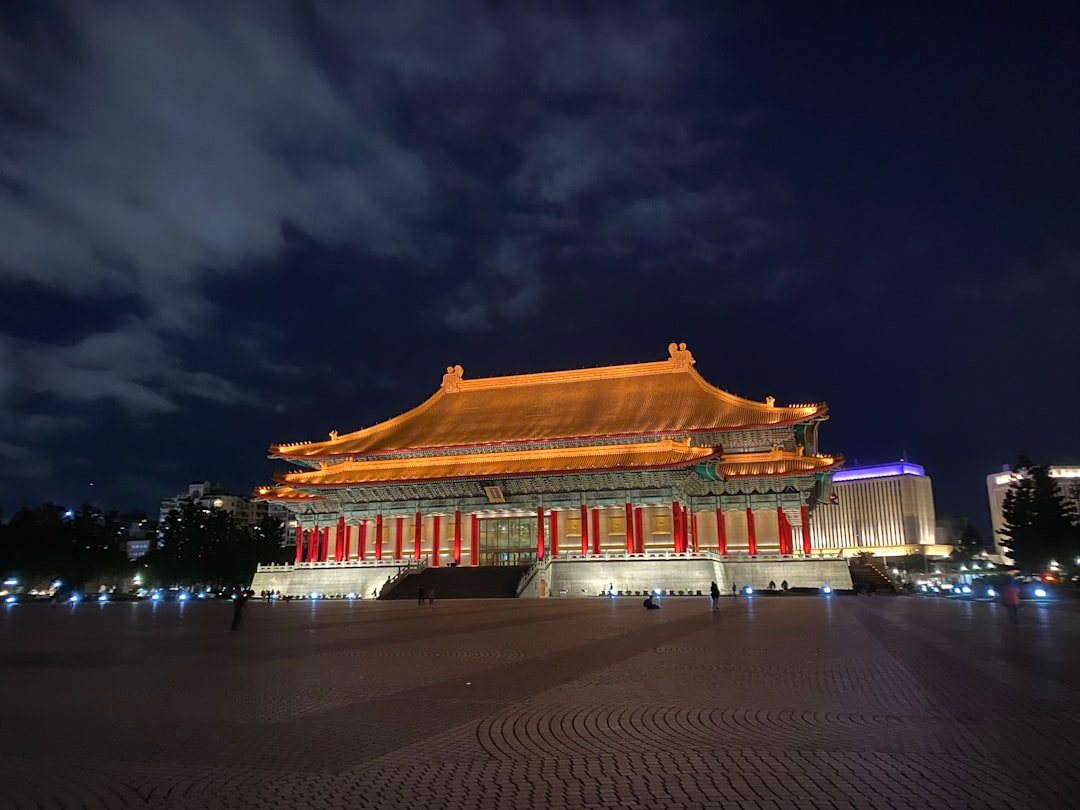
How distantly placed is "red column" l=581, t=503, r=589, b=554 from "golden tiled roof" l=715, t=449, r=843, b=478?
9125 mm

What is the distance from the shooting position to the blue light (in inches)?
5551

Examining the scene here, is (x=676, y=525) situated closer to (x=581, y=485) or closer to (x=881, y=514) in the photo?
(x=581, y=485)

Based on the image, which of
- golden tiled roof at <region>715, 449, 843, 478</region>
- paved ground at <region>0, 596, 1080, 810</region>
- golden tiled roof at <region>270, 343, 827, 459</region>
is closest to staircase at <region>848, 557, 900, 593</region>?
golden tiled roof at <region>715, 449, 843, 478</region>

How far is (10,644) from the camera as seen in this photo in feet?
59.9

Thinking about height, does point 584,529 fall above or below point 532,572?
above

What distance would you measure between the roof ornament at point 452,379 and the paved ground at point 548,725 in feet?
166

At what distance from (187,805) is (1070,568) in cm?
7113

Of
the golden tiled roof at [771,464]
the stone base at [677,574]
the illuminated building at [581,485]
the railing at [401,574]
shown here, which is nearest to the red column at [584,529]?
the illuminated building at [581,485]

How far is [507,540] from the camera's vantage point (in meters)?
54.2

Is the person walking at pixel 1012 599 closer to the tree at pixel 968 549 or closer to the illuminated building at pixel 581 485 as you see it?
the illuminated building at pixel 581 485

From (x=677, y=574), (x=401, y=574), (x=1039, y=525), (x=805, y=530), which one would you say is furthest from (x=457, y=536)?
→ (x=1039, y=525)

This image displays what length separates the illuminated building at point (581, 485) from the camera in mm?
49500

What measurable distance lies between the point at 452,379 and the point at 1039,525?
4979 centimetres

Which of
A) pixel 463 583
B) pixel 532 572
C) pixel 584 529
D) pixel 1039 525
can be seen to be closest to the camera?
pixel 532 572
